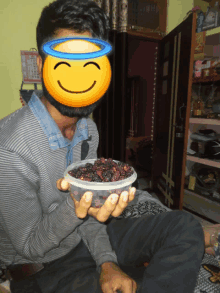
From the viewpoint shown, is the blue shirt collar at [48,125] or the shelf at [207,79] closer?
the blue shirt collar at [48,125]

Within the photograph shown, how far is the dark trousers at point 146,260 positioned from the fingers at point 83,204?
0.31m

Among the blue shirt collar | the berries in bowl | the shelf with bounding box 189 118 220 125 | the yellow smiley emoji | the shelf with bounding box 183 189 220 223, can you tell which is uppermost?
the yellow smiley emoji

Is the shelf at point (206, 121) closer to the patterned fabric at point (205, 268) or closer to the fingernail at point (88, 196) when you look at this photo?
the patterned fabric at point (205, 268)

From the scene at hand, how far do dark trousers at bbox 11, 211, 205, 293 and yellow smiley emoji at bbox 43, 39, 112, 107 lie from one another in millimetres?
645

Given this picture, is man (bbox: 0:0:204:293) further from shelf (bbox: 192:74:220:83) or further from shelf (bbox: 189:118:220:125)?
shelf (bbox: 192:74:220:83)

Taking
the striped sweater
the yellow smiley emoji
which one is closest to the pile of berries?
the striped sweater

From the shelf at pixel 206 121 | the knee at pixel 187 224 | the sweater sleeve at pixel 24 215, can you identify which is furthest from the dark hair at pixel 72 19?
the shelf at pixel 206 121

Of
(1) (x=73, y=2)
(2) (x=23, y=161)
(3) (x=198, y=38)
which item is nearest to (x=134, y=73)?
(3) (x=198, y=38)

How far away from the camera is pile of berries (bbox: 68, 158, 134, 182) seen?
653 mm

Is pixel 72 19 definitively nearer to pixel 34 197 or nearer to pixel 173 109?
pixel 34 197

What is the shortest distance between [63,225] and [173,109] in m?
2.08

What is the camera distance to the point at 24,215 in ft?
2.46

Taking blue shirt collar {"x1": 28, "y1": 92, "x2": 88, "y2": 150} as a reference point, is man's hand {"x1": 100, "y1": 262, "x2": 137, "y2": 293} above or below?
below

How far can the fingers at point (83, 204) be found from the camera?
1.99 ft
